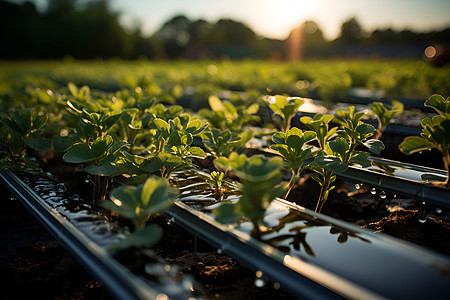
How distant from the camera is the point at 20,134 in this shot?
59.6 inches

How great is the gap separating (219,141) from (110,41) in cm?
3590

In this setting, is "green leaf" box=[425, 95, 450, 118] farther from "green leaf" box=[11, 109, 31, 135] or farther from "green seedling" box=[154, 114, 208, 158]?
"green leaf" box=[11, 109, 31, 135]

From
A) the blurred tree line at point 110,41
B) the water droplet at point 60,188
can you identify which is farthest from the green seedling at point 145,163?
the blurred tree line at point 110,41

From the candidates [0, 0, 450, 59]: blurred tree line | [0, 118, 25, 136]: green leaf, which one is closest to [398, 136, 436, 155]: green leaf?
Result: [0, 118, 25, 136]: green leaf

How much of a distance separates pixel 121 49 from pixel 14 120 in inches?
1389

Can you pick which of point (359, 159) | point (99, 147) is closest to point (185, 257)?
point (99, 147)

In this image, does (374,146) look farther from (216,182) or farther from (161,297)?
(161,297)

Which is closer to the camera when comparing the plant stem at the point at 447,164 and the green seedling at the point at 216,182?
the plant stem at the point at 447,164

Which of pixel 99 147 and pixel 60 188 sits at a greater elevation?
pixel 99 147

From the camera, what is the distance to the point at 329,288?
66 centimetres

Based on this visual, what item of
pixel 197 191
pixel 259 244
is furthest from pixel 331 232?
pixel 197 191

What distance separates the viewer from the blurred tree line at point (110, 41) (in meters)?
30.5

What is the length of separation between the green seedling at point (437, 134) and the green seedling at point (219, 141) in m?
0.67

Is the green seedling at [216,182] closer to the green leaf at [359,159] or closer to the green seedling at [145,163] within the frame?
the green seedling at [145,163]
